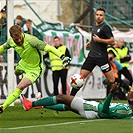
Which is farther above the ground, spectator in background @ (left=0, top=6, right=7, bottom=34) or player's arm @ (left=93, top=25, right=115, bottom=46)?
spectator in background @ (left=0, top=6, right=7, bottom=34)

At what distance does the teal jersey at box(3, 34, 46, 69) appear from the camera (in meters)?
15.0

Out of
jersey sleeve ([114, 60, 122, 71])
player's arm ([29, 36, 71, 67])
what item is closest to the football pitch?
player's arm ([29, 36, 71, 67])

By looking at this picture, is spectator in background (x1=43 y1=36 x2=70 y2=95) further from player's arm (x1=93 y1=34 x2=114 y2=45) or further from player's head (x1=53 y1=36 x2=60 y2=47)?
player's arm (x1=93 y1=34 x2=114 y2=45)

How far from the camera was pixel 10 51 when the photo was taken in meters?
19.5

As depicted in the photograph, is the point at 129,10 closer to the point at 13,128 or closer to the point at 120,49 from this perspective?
the point at 120,49

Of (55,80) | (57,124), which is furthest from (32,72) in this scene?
(55,80)

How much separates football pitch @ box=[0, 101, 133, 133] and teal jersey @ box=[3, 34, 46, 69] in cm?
110

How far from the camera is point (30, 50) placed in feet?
50.3

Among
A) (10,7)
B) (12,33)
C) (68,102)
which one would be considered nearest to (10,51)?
(10,7)

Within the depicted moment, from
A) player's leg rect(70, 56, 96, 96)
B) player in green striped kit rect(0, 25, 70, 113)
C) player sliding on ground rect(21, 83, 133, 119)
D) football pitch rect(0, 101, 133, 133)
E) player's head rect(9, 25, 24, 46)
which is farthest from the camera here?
player's leg rect(70, 56, 96, 96)

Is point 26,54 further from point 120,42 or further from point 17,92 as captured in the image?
point 120,42

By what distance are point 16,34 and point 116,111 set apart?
2558 millimetres

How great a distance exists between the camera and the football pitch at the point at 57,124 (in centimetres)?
1199

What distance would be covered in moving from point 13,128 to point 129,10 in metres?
19.9
